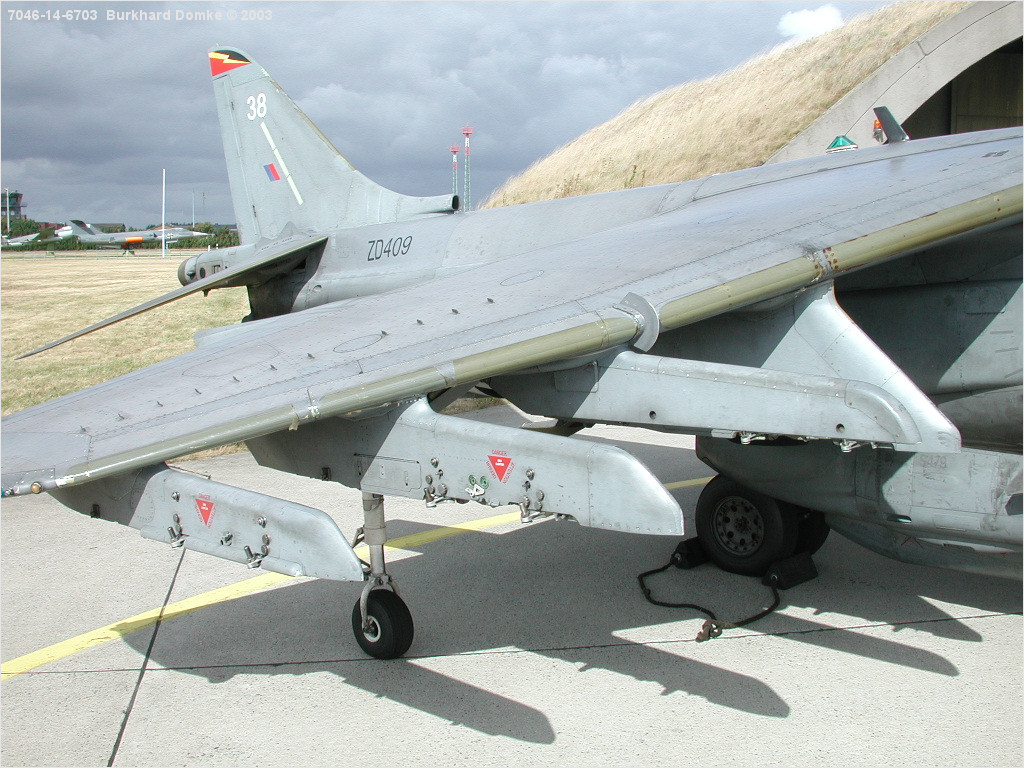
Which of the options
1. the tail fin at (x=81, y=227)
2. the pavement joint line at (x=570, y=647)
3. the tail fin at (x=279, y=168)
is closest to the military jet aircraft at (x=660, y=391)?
the pavement joint line at (x=570, y=647)

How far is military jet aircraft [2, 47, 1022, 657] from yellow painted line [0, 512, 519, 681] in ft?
5.00

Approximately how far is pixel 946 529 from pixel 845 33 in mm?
23349

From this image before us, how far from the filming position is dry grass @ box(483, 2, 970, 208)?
21.8 meters

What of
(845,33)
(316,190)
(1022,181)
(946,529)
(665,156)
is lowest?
(946,529)

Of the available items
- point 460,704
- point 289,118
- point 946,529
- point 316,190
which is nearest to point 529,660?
point 460,704

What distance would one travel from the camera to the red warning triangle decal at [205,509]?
391 centimetres

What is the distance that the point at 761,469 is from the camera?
5.61 metres

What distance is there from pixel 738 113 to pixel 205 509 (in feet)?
74.8

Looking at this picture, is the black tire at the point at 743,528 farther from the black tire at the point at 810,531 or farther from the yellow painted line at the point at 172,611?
the yellow painted line at the point at 172,611

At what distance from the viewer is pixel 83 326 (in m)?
18.4

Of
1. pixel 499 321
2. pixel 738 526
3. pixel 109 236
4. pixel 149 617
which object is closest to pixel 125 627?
pixel 149 617

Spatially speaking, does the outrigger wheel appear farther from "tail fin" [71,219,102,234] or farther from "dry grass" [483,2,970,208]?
"tail fin" [71,219,102,234]

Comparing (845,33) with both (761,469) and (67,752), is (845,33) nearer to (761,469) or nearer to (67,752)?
(761,469)

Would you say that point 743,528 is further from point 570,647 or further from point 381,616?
point 381,616
